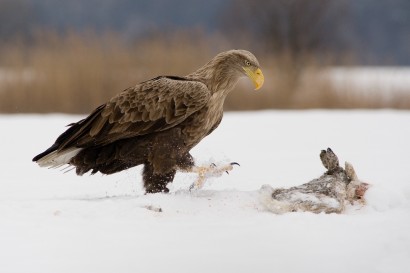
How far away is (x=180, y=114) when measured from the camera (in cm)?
509

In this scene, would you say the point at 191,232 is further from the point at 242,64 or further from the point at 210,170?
the point at 242,64

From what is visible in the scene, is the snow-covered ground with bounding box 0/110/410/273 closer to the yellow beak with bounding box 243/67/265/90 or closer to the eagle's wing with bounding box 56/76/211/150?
the eagle's wing with bounding box 56/76/211/150

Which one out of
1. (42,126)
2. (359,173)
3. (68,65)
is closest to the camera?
(359,173)

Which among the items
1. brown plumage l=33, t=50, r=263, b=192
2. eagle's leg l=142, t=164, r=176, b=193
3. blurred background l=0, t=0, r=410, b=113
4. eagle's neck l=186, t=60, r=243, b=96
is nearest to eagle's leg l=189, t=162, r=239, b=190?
brown plumage l=33, t=50, r=263, b=192

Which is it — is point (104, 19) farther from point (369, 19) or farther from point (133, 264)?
point (133, 264)

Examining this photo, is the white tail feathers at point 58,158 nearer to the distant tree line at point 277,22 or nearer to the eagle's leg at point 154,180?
the eagle's leg at point 154,180

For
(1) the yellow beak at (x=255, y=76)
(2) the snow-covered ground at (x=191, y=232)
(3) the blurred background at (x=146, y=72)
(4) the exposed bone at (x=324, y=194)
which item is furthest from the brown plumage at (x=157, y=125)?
(3) the blurred background at (x=146, y=72)

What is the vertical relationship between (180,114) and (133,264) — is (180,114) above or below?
above

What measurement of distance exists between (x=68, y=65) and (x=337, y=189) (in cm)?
849

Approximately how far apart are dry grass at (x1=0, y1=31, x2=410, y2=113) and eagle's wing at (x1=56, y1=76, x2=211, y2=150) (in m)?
7.51

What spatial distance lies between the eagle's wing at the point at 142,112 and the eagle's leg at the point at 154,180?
268 millimetres

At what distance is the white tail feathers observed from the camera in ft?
17.5

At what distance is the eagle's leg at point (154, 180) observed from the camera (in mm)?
5266

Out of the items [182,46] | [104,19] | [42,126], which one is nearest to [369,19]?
[104,19]
